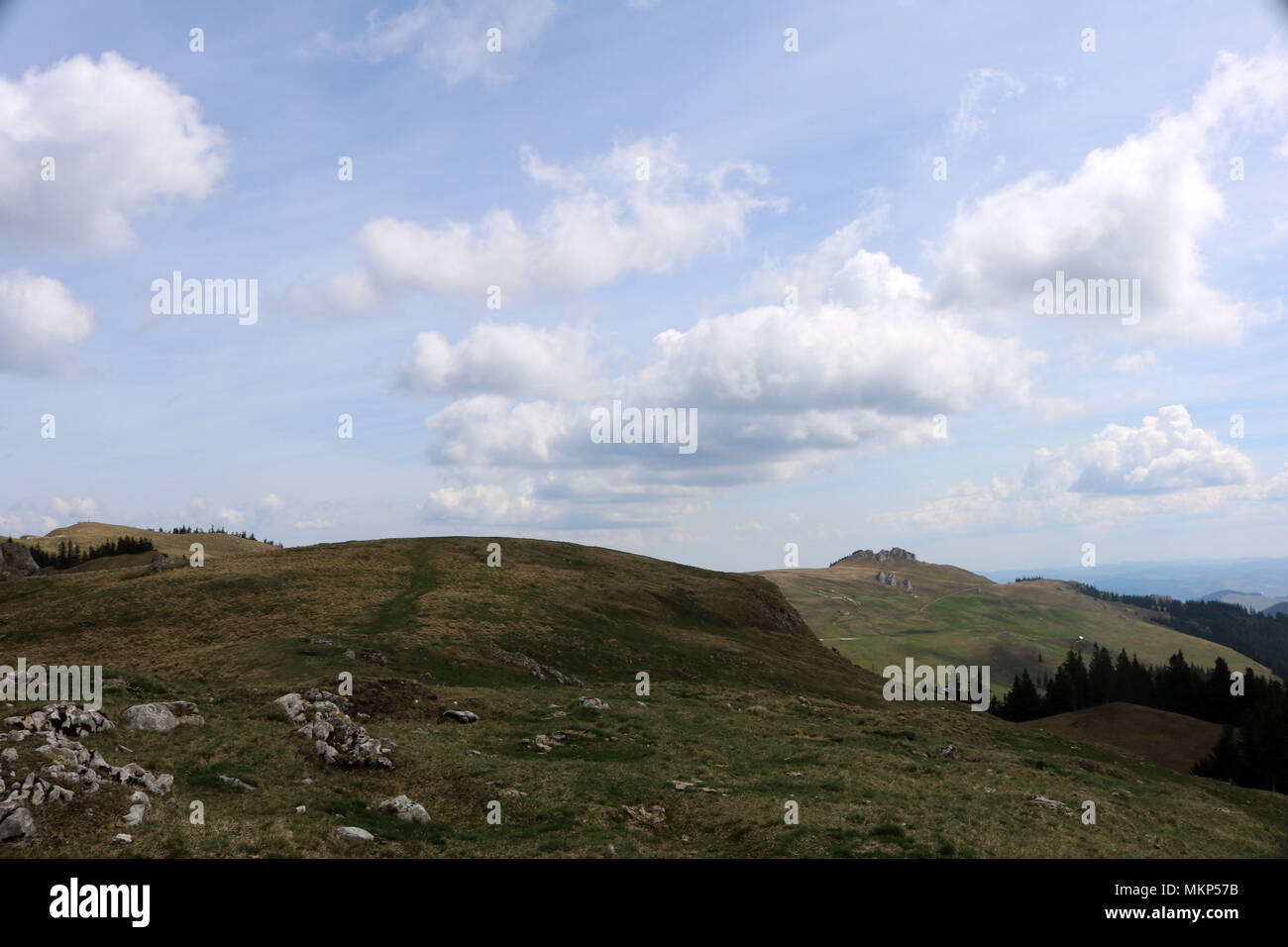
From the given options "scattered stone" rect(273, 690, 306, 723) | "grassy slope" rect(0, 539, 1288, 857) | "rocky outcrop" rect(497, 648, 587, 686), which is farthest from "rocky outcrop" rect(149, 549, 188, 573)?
"scattered stone" rect(273, 690, 306, 723)

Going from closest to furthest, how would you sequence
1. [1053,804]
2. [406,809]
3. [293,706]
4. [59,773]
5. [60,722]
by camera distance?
[59,773], [406,809], [60,722], [1053,804], [293,706]

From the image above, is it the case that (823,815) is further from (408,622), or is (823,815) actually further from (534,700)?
(408,622)

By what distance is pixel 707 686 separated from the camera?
55656mm

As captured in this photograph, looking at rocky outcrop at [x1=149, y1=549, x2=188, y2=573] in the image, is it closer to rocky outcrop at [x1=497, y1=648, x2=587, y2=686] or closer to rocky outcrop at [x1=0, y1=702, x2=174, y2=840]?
rocky outcrop at [x1=497, y1=648, x2=587, y2=686]

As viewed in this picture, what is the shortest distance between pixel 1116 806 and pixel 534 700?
3091 cm

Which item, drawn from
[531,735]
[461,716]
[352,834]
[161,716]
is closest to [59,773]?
[352,834]

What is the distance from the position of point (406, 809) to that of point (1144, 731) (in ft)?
302

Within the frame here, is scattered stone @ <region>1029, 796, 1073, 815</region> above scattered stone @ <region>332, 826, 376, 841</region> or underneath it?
underneath

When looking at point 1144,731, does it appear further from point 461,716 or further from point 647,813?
point 647,813

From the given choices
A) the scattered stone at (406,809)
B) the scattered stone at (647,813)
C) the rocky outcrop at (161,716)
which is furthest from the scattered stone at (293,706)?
the scattered stone at (647,813)

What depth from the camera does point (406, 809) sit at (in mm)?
22406

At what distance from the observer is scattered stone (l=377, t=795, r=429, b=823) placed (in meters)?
22.1

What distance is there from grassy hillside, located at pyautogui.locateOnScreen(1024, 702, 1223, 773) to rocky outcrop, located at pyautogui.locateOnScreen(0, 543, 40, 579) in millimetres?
134010
